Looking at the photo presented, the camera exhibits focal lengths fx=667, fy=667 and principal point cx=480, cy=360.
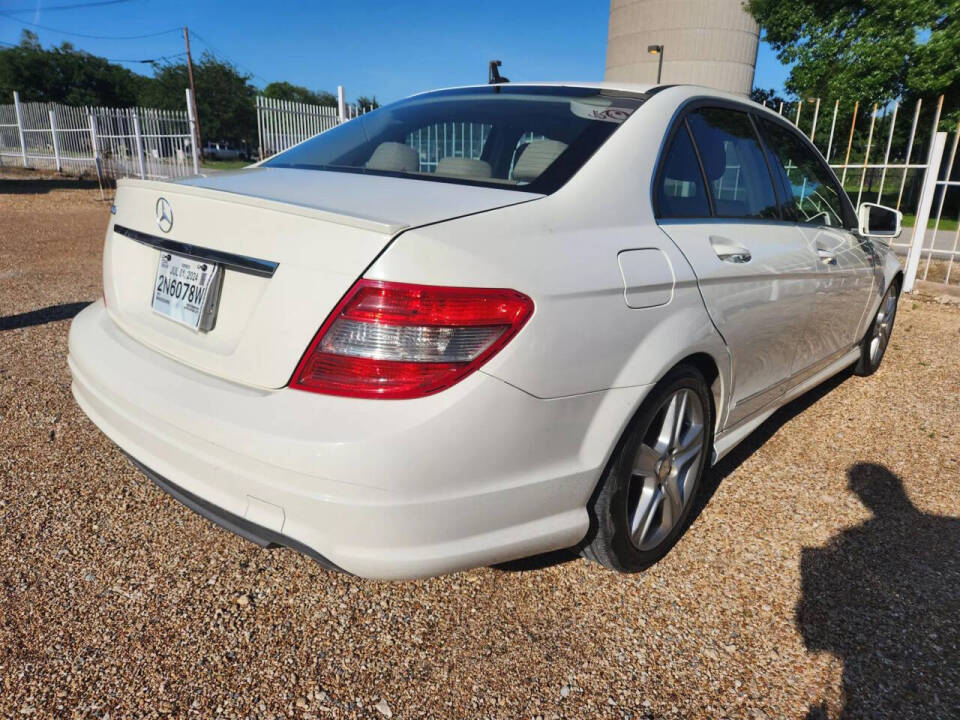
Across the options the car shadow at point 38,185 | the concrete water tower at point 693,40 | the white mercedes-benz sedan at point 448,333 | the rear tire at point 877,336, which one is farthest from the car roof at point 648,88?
the concrete water tower at point 693,40

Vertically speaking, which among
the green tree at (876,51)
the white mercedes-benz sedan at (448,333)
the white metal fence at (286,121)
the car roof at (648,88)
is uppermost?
the green tree at (876,51)

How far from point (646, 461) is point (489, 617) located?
2.27 ft

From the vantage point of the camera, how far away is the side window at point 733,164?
2490mm

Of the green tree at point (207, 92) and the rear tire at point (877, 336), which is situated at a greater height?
the green tree at point (207, 92)

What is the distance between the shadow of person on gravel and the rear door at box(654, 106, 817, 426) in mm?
646

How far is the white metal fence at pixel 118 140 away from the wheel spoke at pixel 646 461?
13.5 m

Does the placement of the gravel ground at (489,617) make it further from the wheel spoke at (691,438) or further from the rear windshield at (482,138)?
the rear windshield at (482,138)

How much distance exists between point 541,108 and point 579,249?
2.98 feet

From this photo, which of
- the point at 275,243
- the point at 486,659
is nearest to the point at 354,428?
the point at 275,243

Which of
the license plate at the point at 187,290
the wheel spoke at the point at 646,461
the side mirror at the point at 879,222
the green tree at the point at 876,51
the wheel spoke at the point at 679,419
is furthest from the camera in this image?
the green tree at the point at 876,51

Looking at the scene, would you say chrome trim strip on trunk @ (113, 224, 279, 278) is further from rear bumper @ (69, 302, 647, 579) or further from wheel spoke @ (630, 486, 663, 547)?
wheel spoke @ (630, 486, 663, 547)

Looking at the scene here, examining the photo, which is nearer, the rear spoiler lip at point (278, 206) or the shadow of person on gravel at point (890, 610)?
the rear spoiler lip at point (278, 206)

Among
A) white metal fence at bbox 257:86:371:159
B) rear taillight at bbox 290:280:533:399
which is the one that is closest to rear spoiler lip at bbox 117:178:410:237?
rear taillight at bbox 290:280:533:399

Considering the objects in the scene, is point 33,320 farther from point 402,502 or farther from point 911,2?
point 911,2
